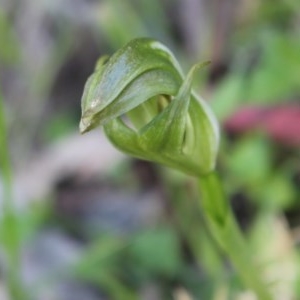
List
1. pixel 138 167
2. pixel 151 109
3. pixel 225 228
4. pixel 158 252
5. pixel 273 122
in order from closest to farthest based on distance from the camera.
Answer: pixel 151 109, pixel 225 228, pixel 158 252, pixel 273 122, pixel 138 167

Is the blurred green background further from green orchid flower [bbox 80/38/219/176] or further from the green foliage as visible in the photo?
green orchid flower [bbox 80/38/219/176]

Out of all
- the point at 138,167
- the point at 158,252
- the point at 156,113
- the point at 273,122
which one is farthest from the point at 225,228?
the point at 138,167

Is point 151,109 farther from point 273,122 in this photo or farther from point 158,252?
point 273,122

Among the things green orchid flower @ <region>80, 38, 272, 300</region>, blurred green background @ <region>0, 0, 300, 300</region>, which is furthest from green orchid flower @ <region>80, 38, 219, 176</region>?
blurred green background @ <region>0, 0, 300, 300</region>

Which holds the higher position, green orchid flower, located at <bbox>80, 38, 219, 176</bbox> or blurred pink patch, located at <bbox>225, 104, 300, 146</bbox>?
green orchid flower, located at <bbox>80, 38, 219, 176</bbox>

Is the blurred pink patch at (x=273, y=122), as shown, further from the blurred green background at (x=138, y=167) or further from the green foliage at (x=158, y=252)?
the green foliage at (x=158, y=252)

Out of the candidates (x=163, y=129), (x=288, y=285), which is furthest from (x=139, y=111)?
(x=288, y=285)

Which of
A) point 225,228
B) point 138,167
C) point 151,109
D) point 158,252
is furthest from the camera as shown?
point 138,167

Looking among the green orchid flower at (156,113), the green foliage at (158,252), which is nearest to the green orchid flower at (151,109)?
the green orchid flower at (156,113)
